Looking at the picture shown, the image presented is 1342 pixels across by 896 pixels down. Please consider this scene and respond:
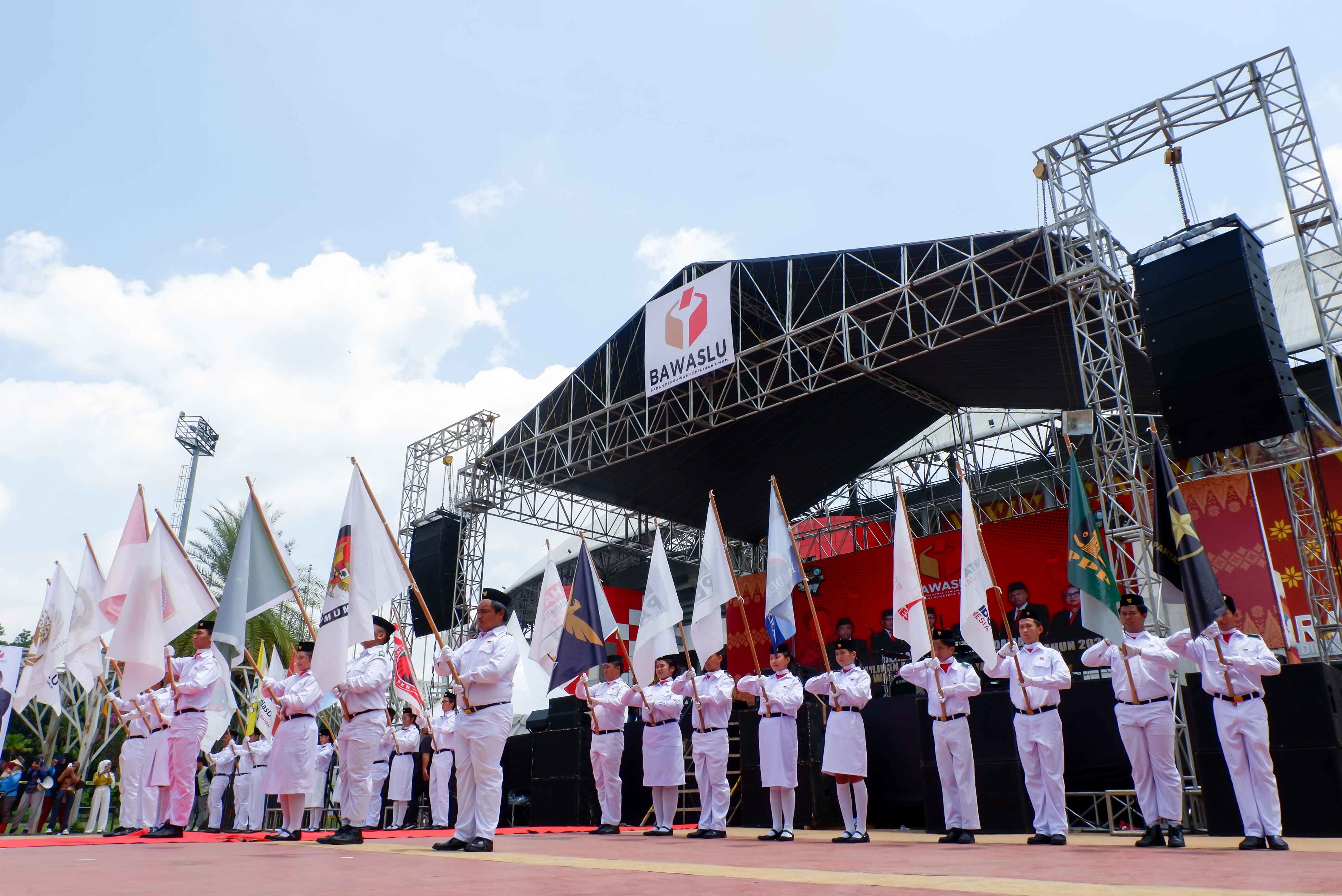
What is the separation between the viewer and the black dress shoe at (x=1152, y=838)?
5.75 meters

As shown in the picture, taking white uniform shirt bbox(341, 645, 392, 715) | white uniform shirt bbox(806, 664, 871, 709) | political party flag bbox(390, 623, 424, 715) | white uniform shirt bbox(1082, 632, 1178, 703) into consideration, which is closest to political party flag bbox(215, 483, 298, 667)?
white uniform shirt bbox(341, 645, 392, 715)

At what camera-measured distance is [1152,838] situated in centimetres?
579

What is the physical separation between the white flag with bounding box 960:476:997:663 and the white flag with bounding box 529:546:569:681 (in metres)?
3.33

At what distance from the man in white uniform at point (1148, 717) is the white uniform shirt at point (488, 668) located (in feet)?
12.6

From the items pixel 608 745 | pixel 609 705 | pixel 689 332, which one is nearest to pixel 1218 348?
pixel 609 705

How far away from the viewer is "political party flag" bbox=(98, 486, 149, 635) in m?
7.58

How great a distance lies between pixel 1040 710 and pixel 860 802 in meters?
1.51

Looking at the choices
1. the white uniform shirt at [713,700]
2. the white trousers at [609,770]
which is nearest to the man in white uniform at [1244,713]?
the white uniform shirt at [713,700]

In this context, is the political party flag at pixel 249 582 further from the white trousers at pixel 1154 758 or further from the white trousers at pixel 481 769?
the white trousers at pixel 1154 758

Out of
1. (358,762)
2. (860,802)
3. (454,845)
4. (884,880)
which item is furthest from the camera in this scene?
(860,802)

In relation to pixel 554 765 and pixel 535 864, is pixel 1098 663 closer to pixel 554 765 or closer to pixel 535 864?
pixel 535 864

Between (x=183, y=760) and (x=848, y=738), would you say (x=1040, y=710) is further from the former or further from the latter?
(x=183, y=760)

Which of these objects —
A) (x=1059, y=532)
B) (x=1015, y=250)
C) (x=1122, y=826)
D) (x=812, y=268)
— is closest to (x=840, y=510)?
(x=1059, y=532)

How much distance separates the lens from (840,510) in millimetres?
19219
